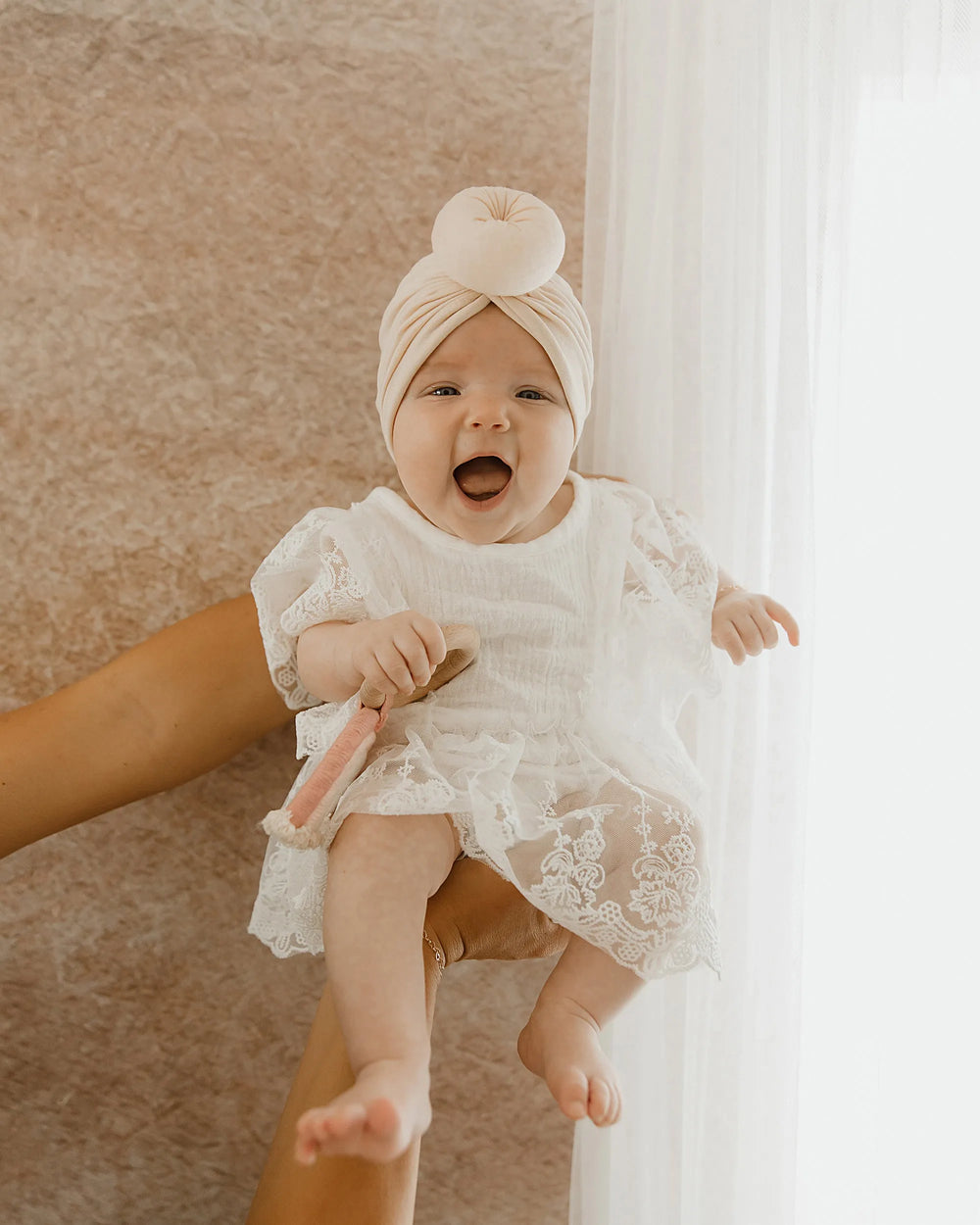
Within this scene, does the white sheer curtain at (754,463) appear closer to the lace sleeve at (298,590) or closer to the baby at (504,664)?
the baby at (504,664)

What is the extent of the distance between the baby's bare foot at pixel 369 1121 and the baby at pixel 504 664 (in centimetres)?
3

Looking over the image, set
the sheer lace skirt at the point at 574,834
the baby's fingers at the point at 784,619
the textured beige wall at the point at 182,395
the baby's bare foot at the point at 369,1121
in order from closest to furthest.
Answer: the baby's bare foot at the point at 369,1121 → the sheer lace skirt at the point at 574,834 → the baby's fingers at the point at 784,619 → the textured beige wall at the point at 182,395

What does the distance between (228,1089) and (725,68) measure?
131cm

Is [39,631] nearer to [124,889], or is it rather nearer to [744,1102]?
[124,889]

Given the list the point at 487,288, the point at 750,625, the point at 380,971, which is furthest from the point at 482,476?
the point at 380,971

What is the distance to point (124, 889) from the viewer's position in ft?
4.56

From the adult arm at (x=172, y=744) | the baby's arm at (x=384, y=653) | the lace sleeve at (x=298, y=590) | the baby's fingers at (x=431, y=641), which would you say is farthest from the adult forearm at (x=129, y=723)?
the baby's fingers at (x=431, y=641)

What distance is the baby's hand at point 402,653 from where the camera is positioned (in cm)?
92

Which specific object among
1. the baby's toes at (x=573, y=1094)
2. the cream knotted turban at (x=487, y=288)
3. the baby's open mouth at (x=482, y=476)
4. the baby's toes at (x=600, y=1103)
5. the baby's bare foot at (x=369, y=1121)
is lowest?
the baby's toes at (x=600, y=1103)

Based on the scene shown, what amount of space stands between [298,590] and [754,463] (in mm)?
500

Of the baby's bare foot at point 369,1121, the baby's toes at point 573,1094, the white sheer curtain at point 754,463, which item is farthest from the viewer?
the white sheer curtain at point 754,463

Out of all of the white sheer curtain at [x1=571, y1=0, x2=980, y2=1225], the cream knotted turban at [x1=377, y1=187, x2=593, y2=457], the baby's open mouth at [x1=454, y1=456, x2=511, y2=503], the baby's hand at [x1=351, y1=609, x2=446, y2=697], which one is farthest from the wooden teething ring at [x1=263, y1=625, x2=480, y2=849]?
the white sheer curtain at [x1=571, y1=0, x2=980, y2=1225]

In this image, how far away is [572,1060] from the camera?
0.91 meters

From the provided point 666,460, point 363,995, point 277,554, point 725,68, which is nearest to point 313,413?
point 277,554
